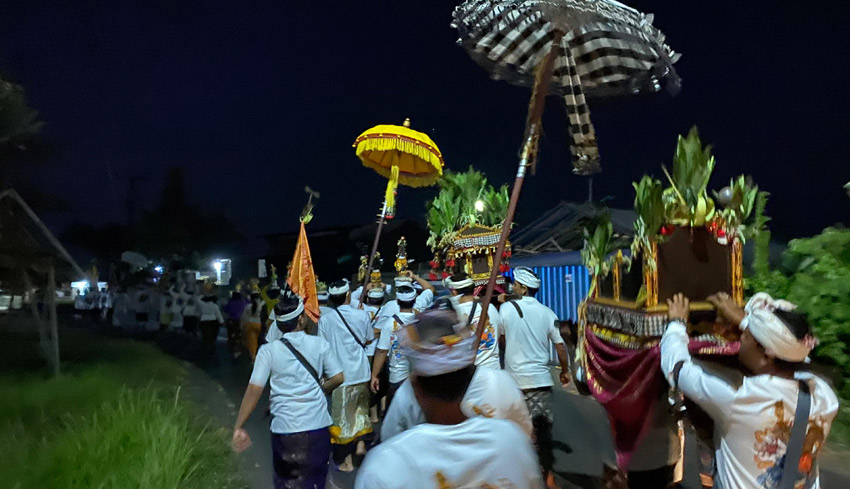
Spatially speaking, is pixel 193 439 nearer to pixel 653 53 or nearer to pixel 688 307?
pixel 688 307

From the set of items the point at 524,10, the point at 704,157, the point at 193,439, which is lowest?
the point at 193,439

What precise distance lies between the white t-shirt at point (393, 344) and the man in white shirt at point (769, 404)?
12.0 feet

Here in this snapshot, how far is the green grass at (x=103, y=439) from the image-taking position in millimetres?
4727

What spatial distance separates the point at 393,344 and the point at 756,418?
419 cm

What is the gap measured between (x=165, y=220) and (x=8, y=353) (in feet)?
85.0

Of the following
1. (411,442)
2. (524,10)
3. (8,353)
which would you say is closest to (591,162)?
(524,10)

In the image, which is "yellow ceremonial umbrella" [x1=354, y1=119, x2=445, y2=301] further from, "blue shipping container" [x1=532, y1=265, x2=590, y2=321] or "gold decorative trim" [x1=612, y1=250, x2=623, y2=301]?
"gold decorative trim" [x1=612, y1=250, x2=623, y2=301]

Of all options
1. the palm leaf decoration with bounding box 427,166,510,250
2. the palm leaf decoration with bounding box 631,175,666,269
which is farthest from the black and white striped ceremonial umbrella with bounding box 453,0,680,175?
the palm leaf decoration with bounding box 427,166,510,250

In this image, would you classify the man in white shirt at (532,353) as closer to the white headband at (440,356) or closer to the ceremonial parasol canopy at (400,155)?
the ceremonial parasol canopy at (400,155)

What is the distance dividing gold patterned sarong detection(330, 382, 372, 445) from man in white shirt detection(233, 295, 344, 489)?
5.78 ft

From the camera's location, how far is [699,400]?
2559 millimetres

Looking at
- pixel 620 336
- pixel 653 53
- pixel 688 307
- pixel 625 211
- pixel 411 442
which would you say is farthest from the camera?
pixel 625 211

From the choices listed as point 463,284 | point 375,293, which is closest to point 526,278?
point 463,284

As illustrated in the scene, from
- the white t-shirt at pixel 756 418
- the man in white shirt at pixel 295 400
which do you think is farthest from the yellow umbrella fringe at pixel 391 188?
the white t-shirt at pixel 756 418
